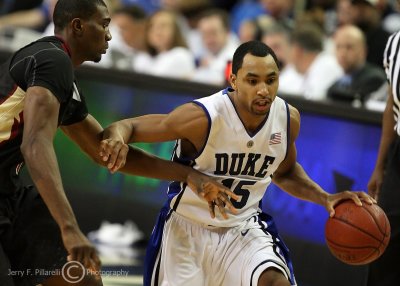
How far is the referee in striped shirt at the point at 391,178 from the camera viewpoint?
570cm

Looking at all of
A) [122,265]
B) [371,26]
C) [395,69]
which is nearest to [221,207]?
[395,69]

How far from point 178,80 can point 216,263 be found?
149 inches

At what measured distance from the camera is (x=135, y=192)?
902cm

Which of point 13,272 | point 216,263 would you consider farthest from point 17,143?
point 216,263

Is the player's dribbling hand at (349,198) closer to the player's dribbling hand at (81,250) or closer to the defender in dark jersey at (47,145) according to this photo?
the defender in dark jersey at (47,145)

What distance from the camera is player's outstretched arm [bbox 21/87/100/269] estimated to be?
12.9ft

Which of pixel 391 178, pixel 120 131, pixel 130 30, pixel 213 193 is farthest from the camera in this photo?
pixel 130 30

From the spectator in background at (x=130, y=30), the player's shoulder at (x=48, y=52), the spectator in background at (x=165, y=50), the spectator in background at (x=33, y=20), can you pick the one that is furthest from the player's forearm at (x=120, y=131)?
the spectator in background at (x=33, y=20)

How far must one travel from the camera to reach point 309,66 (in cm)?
1018

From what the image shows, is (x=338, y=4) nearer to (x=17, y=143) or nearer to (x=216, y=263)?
(x=216, y=263)

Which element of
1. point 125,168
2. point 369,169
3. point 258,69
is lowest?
point 369,169

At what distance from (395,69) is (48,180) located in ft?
8.87

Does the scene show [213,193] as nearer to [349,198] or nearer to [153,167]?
[153,167]

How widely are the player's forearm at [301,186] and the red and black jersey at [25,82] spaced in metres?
1.50
